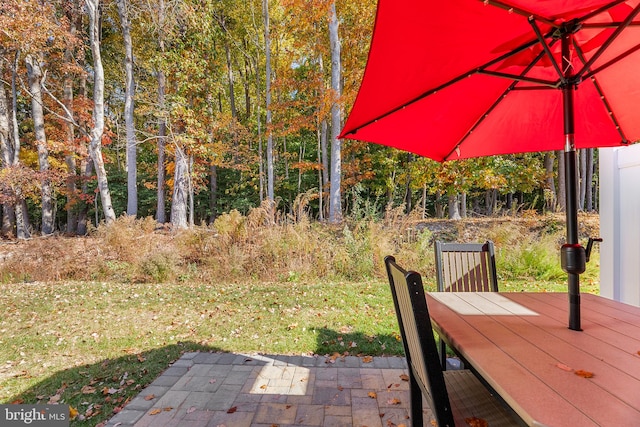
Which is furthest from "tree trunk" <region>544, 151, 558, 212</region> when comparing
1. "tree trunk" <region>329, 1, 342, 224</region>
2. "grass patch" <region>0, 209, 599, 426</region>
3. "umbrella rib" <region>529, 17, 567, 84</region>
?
"umbrella rib" <region>529, 17, 567, 84</region>

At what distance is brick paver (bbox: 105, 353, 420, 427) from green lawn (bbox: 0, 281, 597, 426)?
19 centimetres

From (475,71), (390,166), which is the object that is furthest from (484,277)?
(390,166)

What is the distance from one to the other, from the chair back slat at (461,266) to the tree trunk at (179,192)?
8.69 meters

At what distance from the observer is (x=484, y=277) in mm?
2406

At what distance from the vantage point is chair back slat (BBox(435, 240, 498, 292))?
7.97 feet

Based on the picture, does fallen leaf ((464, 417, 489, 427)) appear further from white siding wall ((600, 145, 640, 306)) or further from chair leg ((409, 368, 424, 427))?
white siding wall ((600, 145, 640, 306))

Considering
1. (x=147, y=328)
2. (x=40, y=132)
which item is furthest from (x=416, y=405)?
(x=40, y=132)

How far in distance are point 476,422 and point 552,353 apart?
37 centimetres

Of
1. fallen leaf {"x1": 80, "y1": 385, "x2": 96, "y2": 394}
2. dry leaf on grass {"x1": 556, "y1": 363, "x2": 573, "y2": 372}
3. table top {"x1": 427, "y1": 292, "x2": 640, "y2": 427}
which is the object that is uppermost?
dry leaf on grass {"x1": 556, "y1": 363, "x2": 573, "y2": 372}

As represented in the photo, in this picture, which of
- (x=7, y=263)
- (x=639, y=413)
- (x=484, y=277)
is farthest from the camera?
(x=7, y=263)

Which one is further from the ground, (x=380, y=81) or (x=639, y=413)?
(x=380, y=81)

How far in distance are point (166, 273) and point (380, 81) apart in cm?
493

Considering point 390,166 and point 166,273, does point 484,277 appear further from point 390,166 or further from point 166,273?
point 390,166

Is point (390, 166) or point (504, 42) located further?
point (390, 166)
